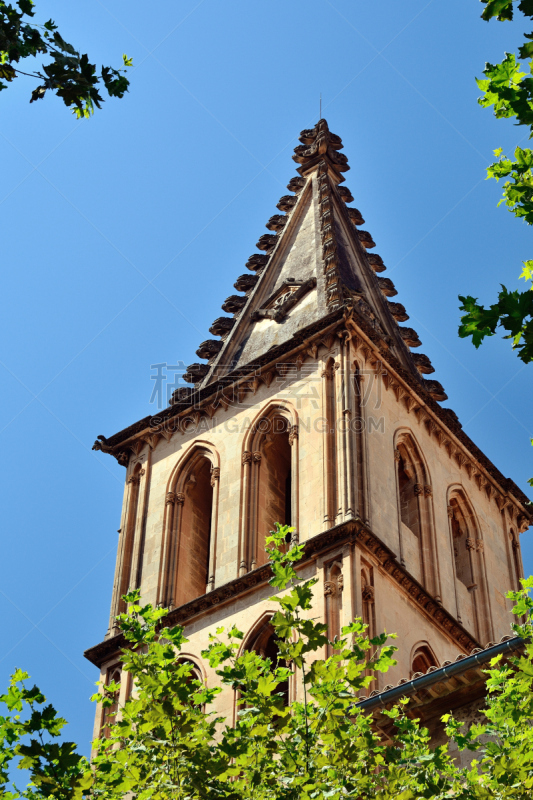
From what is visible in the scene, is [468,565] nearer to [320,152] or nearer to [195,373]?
[195,373]

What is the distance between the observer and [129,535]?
30062mm

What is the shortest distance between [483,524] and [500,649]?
12900mm

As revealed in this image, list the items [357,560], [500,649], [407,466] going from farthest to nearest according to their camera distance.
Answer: [407,466], [357,560], [500,649]

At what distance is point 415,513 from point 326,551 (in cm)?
488

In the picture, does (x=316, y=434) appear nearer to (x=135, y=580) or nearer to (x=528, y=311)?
(x=135, y=580)

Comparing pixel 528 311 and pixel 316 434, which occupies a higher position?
pixel 316 434

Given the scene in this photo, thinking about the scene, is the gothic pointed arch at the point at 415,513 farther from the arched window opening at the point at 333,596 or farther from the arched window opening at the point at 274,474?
the arched window opening at the point at 333,596

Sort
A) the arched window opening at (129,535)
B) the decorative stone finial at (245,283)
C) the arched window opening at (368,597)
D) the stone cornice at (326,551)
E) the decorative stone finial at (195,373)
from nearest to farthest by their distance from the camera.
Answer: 1. the arched window opening at (368,597)
2. the stone cornice at (326,551)
3. the arched window opening at (129,535)
4. the decorative stone finial at (195,373)
5. the decorative stone finial at (245,283)

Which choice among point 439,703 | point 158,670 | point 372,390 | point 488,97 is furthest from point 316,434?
point 488,97

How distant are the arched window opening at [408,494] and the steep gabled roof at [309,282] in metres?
2.68

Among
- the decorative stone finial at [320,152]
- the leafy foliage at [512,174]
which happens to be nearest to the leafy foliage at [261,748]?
the leafy foliage at [512,174]

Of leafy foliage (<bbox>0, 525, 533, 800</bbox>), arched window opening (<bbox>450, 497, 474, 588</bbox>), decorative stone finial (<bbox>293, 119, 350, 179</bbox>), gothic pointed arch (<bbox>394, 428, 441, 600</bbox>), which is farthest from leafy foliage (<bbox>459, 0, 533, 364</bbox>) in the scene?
decorative stone finial (<bbox>293, 119, 350, 179</bbox>)

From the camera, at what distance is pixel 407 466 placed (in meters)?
29.8

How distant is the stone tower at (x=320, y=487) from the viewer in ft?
83.4
